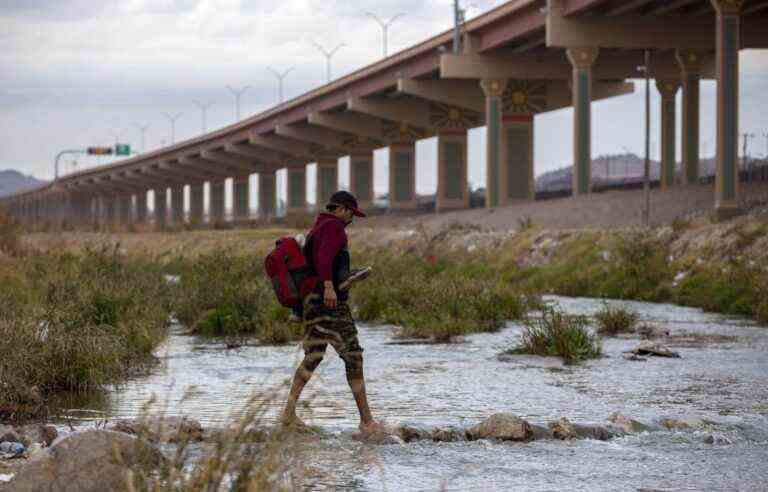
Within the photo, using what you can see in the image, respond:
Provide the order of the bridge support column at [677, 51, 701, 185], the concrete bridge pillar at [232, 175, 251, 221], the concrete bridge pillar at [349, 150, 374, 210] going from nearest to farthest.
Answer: the bridge support column at [677, 51, 701, 185], the concrete bridge pillar at [349, 150, 374, 210], the concrete bridge pillar at [232, 175, 251, 221]

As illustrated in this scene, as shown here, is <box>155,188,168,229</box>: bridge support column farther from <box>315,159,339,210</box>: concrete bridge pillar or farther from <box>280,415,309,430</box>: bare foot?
<box>280,415,309,430</box>: bare foot

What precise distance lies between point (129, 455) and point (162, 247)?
4430 centimetres

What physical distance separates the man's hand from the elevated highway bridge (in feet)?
85.4

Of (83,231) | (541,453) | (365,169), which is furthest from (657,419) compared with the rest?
(365,169)

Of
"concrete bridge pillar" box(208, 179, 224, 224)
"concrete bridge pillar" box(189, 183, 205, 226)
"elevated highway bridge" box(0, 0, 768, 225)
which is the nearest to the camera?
"elevated highway bridge" box(0, 0, 768, 225)

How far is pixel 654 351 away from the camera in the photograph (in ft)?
54.1

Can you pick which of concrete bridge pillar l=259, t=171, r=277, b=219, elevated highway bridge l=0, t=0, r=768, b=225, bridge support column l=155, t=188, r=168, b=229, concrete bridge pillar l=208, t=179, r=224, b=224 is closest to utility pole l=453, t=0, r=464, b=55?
elevated highway bridge l=0, t=0, r=768, b=225

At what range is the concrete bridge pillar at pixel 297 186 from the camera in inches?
4065

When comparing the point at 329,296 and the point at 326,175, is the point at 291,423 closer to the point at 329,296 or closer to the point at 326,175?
the point at 329,296

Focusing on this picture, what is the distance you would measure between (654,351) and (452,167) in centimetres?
5641

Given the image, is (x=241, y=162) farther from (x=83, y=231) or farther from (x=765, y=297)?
(x=765, y=297)

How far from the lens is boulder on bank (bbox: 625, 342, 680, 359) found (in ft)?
53.9

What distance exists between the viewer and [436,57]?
56.8 m

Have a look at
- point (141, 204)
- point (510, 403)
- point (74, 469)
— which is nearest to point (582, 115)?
point (510, 403)
